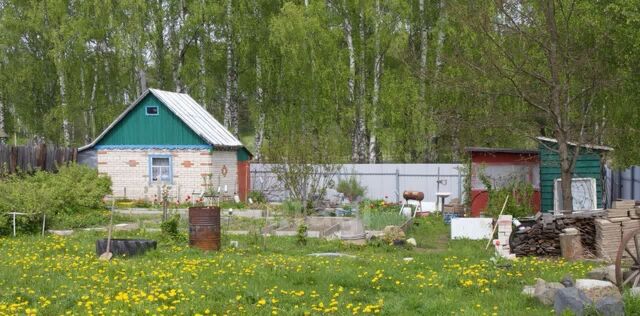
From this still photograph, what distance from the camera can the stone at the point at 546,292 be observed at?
353 inches

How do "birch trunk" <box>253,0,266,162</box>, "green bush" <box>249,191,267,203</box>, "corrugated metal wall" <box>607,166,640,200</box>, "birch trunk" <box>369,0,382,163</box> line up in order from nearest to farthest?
"corrugated metal wall" <box>607,166,640,200</box> → "green bush" <box>249,191,267,203</box> → "birch trunk" <box>369,0,382,163</box> → "birch trunk" <box>253,0,266,162</box>

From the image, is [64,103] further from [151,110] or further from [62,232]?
[62,232]

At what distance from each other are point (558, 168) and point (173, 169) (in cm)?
1451

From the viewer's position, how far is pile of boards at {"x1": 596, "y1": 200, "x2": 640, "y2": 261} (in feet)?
46.1

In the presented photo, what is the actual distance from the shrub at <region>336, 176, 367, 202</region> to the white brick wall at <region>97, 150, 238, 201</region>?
452 centimetres

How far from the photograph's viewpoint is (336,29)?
33094 mm

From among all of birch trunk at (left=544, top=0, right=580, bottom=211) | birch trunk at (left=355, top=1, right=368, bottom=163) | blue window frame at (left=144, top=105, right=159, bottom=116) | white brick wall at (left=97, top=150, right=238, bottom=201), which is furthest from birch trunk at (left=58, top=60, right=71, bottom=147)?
birch trunk at (left=544, top=0, right=580, bottom=211)

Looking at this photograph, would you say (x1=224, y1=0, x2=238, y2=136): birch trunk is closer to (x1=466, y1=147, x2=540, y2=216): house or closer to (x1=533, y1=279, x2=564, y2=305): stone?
(x1=466, y1=147, x2=540, y2=216): house

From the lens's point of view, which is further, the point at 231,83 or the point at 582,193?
the point at 231,83

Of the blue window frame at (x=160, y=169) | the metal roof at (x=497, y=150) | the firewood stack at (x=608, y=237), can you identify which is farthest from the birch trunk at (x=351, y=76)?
the firewood stack at (x=608, y=237)

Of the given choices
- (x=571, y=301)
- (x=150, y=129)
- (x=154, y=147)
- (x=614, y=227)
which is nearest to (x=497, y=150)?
(x=614, y=227)

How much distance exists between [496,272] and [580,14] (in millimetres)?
11752

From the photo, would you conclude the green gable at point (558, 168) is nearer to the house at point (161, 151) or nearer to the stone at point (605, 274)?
the stone at point (605, 274)

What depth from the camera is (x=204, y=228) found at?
48.2 feet
